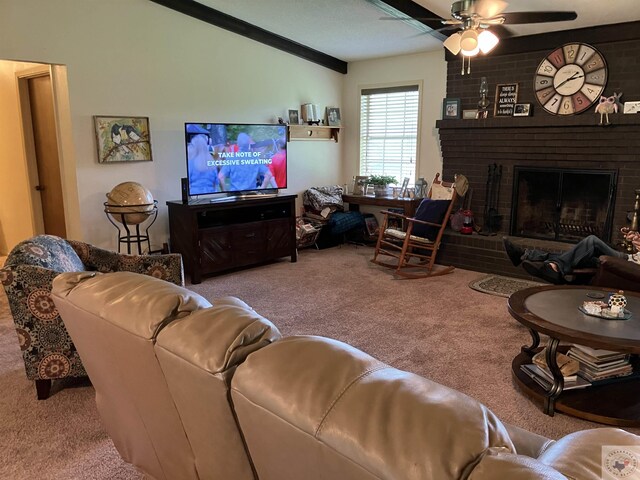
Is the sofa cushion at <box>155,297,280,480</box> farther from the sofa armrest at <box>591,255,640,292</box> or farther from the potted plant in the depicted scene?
the potted plant

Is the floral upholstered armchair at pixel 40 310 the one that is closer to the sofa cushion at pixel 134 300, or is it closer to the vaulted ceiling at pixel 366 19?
the sofa cushion at pixel 134 300

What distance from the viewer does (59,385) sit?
2.65 meters

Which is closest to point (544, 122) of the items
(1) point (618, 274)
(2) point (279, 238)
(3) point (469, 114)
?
(3) point (469, 114)

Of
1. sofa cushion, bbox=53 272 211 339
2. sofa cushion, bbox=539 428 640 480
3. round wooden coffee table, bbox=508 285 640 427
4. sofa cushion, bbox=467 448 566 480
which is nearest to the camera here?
sofa cushion, bbox=467 448 566 480

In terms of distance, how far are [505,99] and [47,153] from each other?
473cm

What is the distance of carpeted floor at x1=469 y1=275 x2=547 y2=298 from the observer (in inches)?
169

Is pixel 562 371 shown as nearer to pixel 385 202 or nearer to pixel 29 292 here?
pixel 29 292

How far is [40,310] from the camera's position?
7.77ft

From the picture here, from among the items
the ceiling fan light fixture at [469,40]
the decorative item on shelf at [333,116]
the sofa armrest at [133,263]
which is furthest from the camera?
the decorative item on shelf at [333,116]

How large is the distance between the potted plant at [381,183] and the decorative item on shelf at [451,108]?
3.47 feet

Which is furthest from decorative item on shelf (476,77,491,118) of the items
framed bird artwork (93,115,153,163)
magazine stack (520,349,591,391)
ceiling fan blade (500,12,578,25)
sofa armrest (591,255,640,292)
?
framed bird artwork (93,115,153,163)

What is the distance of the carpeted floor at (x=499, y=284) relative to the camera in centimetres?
430

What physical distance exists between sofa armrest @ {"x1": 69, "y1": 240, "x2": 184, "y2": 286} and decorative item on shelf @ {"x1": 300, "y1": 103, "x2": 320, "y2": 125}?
3.55 m

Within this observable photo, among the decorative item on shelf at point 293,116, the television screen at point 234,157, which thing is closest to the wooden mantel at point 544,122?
the decorative item on shelf at point 293,116
